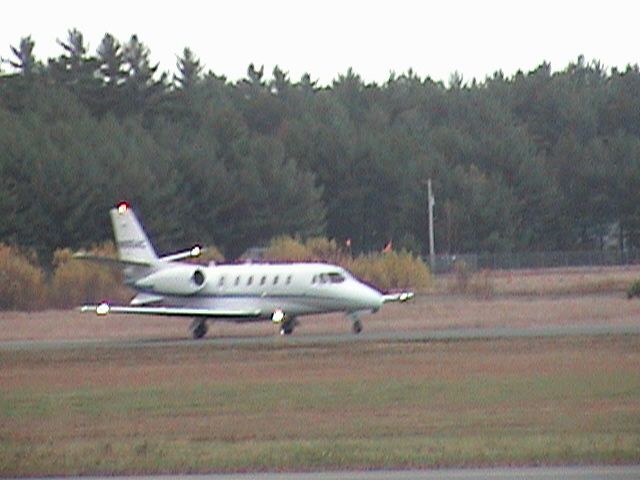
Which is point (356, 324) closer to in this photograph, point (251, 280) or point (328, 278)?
point (328, 278)

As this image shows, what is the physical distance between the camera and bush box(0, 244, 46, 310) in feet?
196

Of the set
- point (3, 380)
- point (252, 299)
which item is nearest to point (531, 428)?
point (3, 380)

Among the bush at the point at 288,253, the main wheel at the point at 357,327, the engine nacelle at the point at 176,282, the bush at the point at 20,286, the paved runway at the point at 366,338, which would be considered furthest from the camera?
the bush at the point at 288,253

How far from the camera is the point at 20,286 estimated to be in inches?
2360

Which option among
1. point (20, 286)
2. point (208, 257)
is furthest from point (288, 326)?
point (208, 257)

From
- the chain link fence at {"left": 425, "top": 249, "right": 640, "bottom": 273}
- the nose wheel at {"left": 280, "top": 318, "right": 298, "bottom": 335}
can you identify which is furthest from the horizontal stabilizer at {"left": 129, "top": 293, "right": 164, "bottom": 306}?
the chain link fence at {"left": 425, "top": 249, "right": 640, "bottom": 273}

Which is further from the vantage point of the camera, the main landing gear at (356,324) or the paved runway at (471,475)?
the main landing gear at (356,324)

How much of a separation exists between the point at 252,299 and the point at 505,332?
7478 mm

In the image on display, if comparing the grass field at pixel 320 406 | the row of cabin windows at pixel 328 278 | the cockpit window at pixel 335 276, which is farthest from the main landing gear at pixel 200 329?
the grass field at pixel 320 406

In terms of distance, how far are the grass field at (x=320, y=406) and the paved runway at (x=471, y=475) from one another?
66 centimetres

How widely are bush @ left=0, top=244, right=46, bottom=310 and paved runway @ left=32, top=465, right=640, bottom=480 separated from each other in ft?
143

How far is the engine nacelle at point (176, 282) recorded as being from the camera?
43.4m

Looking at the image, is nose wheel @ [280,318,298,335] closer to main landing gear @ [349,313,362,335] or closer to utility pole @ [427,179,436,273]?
→ main landing gear @ [349,313,362,335]

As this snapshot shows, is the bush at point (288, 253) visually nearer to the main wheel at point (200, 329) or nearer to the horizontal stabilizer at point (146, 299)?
the horizontal stabilizer at point (146, 299)
